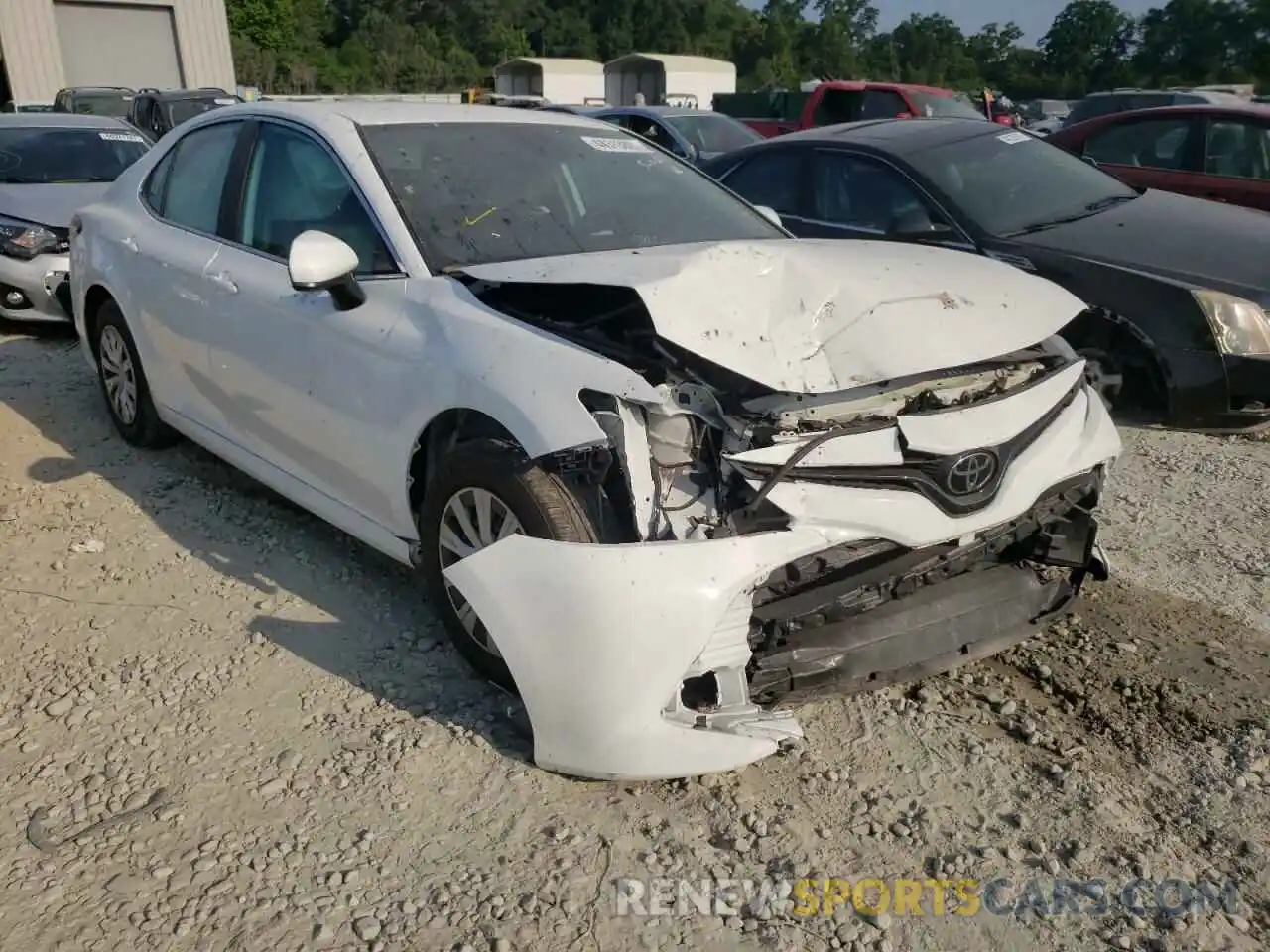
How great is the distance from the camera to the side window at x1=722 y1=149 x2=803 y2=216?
667cm

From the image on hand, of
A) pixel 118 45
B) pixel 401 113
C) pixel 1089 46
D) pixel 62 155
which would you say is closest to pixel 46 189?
pixel 62 155

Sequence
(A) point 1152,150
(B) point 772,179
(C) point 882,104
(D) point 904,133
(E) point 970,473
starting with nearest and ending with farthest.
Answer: (E) point 970,473 < (D) point 904,133 < (B) point 772,179 < (A) point 1152,150 < (C) point 882,104

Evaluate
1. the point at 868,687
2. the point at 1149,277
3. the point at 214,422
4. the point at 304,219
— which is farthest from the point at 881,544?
the point at 1149,277

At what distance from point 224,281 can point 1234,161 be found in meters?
7.14

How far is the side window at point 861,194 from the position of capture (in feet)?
19.7

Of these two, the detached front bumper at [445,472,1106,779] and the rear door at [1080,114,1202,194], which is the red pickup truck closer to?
the rear door at [1080,114,1202,194]

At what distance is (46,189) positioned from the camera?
7.98 meters

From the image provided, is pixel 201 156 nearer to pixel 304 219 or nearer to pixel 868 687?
pixel 304 219

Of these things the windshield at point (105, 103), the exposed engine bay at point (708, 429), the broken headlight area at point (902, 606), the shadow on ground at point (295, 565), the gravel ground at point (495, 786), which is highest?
the windshield at point (105, 103)

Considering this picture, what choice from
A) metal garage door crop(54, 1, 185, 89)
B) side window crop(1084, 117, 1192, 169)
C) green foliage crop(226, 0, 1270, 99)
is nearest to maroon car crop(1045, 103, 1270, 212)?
side window crop(1084, 117, 1192, 169)

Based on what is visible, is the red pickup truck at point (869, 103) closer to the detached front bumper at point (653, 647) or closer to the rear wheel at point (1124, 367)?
the rear wheel at point (1124, 367)

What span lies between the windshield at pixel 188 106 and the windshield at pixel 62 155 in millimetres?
6420

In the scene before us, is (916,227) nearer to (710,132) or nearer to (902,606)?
(902,606)

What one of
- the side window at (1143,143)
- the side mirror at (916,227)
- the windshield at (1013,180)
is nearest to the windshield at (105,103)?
the side window at (1143,143)
